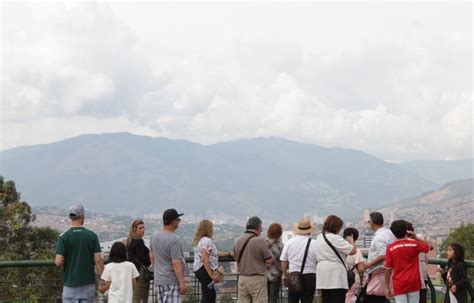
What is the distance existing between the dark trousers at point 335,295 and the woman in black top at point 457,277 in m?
1.43

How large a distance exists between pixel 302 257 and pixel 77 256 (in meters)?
3.10

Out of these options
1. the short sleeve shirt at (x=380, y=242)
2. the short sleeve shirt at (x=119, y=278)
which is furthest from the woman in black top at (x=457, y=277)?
the short sleeve shirt at (x=119, y=278)

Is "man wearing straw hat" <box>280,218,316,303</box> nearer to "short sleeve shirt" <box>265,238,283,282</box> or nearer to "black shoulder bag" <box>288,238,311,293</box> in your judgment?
"black shoulder bag" <box>288,238,311,293</box>

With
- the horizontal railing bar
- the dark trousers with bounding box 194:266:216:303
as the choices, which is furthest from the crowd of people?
the horizontal railing bar

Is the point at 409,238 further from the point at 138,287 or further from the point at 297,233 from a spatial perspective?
the point at 138,287

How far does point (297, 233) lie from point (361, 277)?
1434 millimetres

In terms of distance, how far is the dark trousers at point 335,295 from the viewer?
9.07 meters

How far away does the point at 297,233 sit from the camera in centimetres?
964

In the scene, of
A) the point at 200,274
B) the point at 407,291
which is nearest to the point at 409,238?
the point at 407,291

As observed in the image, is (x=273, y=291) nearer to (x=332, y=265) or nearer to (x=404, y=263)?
(x=332, y=265)

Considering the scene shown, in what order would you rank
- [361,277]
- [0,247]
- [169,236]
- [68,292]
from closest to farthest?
[68,292], [169,236], [361,277], [0,247]

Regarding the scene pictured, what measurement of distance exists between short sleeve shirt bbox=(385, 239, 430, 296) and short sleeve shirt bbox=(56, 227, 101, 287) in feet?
12.5

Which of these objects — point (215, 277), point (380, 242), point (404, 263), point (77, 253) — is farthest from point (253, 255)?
point (77, 253)

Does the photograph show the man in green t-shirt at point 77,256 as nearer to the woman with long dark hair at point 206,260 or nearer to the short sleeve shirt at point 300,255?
the woman with long dark hair at point 206,260
